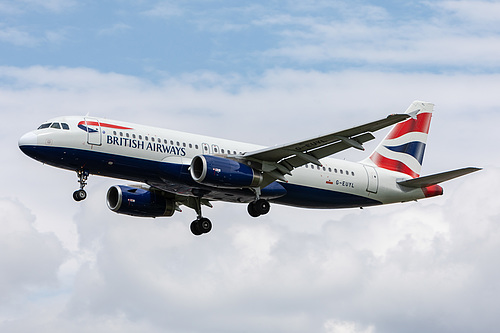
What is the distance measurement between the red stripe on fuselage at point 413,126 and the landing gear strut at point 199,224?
12497 mm

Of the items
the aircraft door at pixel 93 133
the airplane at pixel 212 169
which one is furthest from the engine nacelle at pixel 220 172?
the aircraft door at pixel 93 133

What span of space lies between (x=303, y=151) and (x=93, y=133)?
10.4 metres

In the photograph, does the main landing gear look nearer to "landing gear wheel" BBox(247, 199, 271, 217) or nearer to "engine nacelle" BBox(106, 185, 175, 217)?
"landing gear wheel" BBox(247, 199, 271, 217)

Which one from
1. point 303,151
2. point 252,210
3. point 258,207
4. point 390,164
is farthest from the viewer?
point 390,164

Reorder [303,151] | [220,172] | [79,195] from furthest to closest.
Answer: [303,151] < [79,195] < [220,172]

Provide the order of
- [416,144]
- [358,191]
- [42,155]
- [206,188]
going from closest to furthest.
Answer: [42,155], [206,188], [358,191], [416,144]

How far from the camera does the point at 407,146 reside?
5953cm

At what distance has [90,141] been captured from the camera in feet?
155

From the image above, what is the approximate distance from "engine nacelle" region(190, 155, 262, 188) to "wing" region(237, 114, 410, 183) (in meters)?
0.97

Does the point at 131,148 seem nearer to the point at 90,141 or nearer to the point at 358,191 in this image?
the point at 90,141

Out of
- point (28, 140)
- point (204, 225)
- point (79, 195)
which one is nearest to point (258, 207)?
point (204, 225)

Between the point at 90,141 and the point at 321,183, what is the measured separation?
43.6 ft

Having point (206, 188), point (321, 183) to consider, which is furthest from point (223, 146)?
point (321, 183)

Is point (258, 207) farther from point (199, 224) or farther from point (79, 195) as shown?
point (79, 195)
